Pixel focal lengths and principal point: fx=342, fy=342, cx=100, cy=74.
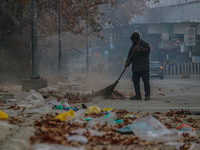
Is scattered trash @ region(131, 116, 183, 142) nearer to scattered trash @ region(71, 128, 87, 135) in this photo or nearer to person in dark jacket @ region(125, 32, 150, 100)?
scattered trash @ region(71, 128, 87, 135)

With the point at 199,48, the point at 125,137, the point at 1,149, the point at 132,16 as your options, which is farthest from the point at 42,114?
the point at 132,16

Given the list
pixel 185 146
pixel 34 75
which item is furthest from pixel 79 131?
pixel 34 75

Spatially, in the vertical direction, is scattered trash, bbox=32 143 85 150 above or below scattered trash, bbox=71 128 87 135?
above

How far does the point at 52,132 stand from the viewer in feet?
12.7

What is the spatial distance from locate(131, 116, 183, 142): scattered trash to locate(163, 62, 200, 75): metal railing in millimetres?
31601

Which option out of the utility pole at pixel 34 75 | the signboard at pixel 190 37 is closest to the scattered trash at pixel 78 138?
the utility pole at pixel 34 75

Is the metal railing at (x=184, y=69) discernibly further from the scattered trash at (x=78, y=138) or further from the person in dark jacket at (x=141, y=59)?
the scattered trash at (x=78, y=138)

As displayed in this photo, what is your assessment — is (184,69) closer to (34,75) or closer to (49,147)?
(34,75)

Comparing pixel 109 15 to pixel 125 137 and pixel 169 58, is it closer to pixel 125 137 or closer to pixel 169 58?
pixel 169 58

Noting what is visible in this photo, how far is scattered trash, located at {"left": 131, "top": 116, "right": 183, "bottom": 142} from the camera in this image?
3877mm

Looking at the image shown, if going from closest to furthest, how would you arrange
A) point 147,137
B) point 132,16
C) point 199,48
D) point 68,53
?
point 147,137 → point 199,48 → point 132,16 → point 68,53

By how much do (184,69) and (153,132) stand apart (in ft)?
111

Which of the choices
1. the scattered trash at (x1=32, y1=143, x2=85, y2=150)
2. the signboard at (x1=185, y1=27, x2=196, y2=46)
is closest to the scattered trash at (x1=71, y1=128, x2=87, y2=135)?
the scattered trash at (x1=32, y1=143, x2=85, y2=150)

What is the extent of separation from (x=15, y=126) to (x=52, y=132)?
1.69 feet
